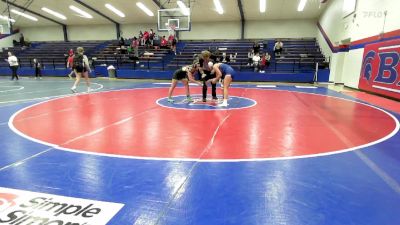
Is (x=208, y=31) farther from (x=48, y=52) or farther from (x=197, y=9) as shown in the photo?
(x=48, y=52)

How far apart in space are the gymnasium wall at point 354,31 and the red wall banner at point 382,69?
0.41 metres

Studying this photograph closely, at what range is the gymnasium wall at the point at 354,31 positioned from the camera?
10660 millimetres

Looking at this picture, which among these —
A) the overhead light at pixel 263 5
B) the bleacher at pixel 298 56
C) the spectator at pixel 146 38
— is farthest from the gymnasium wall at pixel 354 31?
the spectator at pixel 146 38

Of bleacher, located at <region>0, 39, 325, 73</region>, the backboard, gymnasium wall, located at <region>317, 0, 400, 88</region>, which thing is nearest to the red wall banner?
gymnasium wall, located at <region>317, 0, 400, 88</region>

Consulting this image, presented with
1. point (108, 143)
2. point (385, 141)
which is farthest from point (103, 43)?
point (385, 141)

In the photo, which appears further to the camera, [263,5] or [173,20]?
[263,5]

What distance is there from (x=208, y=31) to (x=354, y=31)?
14.4 meters

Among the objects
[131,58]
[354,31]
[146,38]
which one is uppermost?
[146,38]

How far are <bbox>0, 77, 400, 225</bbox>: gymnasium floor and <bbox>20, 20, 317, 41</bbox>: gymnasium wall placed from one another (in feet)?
64.3

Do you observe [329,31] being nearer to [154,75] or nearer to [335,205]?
[154,75]

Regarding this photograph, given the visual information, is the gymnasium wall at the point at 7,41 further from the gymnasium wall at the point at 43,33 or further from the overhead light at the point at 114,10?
the overhead light at the point at 114,10

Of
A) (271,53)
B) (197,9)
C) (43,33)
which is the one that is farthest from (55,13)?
(271,53)

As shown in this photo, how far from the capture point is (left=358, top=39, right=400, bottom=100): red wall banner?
959cm

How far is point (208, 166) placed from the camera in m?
3.44
